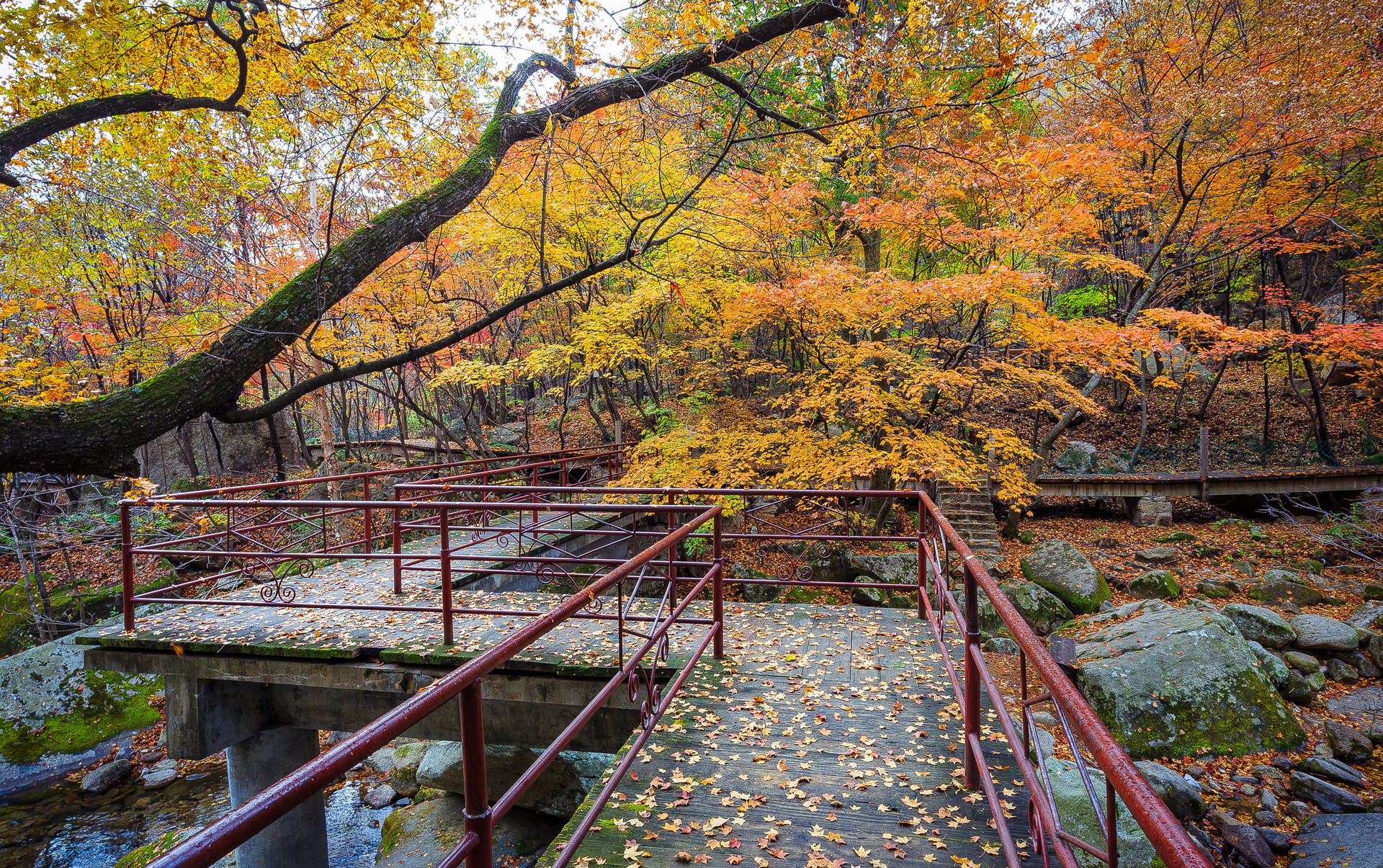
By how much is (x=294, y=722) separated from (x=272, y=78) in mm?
6330

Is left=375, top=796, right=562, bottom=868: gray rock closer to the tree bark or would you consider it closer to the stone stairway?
the tree bark

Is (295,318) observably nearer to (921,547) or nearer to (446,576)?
(446,576)

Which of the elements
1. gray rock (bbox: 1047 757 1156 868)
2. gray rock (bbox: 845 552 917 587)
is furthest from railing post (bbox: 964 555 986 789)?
gray rock (bbox: 845 552 917 587)

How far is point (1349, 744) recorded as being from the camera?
605 centimetres

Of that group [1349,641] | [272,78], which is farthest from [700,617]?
[1349,641]

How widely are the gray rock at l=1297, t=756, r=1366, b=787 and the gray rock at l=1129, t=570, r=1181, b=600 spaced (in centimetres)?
470

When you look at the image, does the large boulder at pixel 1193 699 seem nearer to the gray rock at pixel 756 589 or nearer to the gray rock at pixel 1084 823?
the gray rock at pixel 1084 823

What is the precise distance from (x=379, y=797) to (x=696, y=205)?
984cm

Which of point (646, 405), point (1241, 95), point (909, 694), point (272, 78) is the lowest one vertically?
point (909, 694)

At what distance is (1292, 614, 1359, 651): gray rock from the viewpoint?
25.4 ft

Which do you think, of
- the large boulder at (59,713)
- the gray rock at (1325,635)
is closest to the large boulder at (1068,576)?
the gray rock at (1325,635)

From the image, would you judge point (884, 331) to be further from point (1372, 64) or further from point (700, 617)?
point (1372, 64)

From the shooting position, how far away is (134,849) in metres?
6.83

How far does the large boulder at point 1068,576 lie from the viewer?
10.0 m
